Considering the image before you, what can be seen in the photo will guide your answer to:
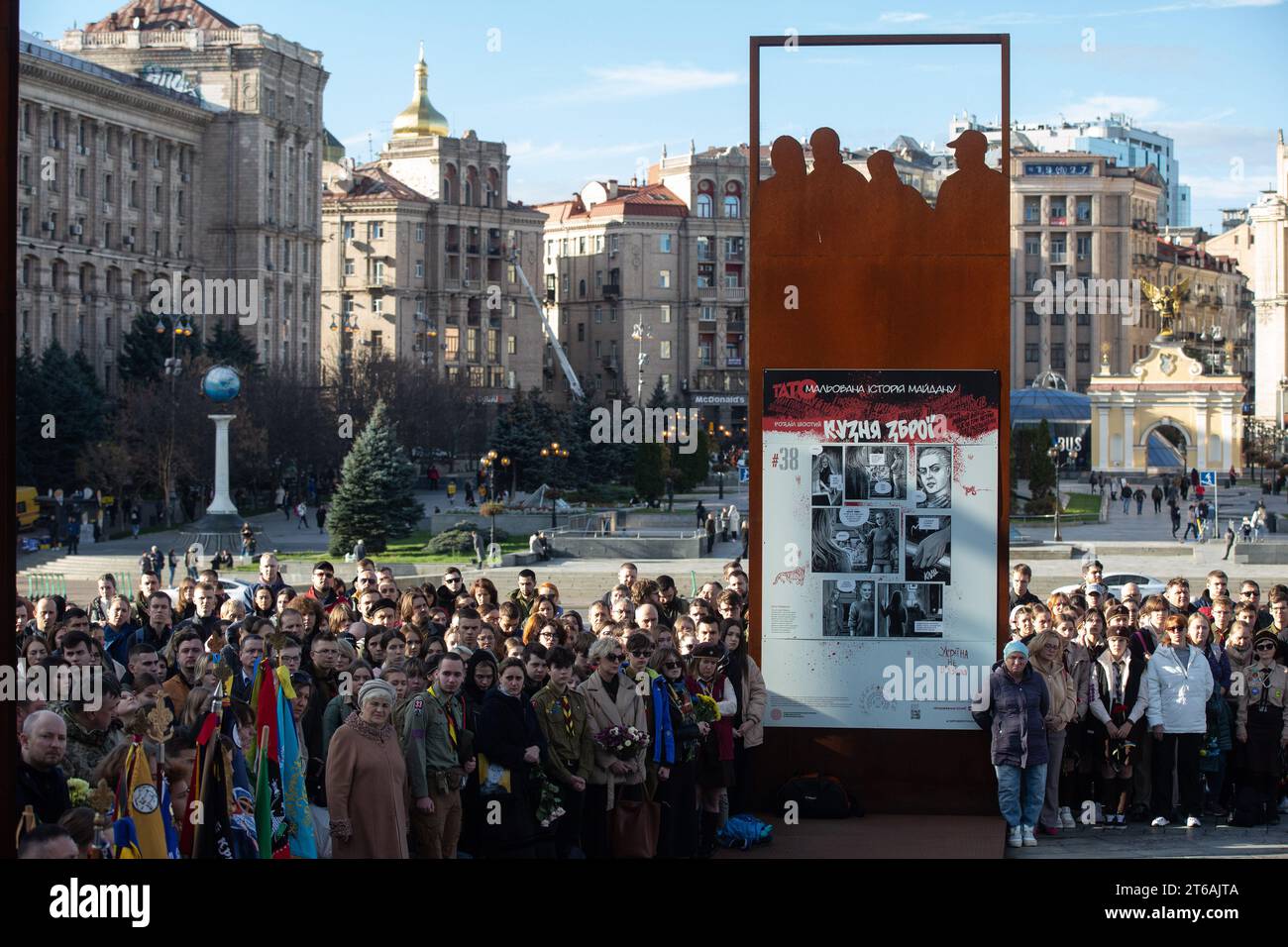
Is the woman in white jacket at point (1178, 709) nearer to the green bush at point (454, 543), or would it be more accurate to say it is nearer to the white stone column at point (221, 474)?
the green bush at point (454, 543)

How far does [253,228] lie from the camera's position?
82.9m

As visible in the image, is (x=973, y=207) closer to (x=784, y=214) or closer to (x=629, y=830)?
(x=784, y=214)

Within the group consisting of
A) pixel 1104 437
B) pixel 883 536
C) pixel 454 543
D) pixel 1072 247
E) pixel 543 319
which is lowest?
pixel 454 543

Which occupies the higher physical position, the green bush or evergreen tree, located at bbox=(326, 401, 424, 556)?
evergreen tree, located at bbox=(326, 401, 424, 556)

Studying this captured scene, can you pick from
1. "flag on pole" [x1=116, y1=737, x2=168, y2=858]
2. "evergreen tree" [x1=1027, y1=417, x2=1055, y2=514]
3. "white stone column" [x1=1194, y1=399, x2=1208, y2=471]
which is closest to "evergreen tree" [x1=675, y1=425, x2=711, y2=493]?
"evergreen tree" [x1=1027, y1=417, x2=1055, y2=514]

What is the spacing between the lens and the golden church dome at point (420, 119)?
101812 mm

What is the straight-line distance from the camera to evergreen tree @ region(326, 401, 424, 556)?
38.4 m

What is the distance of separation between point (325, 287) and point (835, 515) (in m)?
90.1

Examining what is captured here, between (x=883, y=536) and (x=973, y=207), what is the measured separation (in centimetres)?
188

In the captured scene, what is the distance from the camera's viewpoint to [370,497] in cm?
3859

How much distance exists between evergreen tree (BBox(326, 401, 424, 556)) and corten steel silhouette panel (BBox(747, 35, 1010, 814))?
27776 millimetres

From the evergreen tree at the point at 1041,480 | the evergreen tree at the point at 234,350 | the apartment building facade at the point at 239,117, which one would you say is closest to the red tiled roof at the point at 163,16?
the apartment building facade at the point at 239,117

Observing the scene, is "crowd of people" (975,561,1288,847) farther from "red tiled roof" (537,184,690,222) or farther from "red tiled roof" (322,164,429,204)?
"red tiled roof" (537,184,690,222)

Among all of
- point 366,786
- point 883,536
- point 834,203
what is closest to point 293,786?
point 366,786
